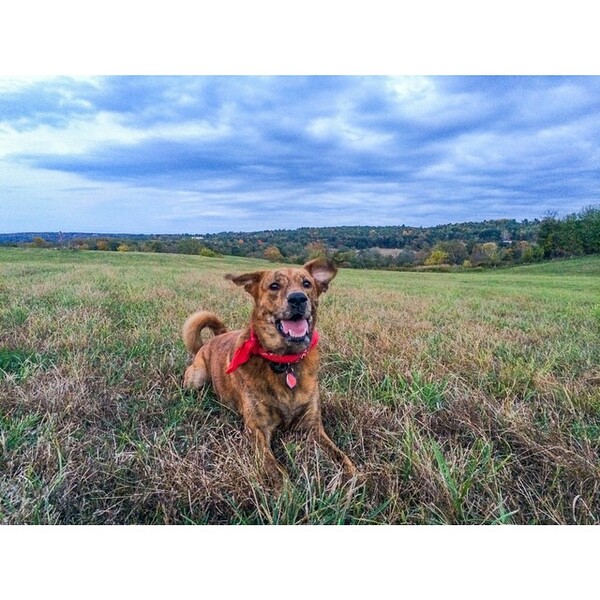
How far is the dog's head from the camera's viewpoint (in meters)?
2.49

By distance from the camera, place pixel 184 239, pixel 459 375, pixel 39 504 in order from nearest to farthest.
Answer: pixel 39 504 → pixel 459 375 → pixel 184 239

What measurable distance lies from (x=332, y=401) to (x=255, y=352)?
530 millimetres

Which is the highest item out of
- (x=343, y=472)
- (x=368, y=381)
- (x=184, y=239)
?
(x=184, y=239)

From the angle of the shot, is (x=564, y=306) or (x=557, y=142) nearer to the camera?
(x=557, y=142)

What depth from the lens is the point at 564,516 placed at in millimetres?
2057

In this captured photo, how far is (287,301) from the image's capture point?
2.48 meters

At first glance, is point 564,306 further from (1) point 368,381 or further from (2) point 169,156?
(2) point 169,156

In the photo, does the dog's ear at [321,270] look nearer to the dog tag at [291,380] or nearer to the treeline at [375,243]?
the treeline at [375,243]

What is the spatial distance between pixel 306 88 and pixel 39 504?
2444mm

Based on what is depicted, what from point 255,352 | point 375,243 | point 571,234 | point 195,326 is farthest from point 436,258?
point 195,326

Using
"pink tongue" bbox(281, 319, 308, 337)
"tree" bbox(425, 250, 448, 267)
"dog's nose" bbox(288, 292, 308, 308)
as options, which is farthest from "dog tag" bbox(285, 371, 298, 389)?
"tree" bbox(425, 250, 448, 267)

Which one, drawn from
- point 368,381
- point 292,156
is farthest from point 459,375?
point 292,156

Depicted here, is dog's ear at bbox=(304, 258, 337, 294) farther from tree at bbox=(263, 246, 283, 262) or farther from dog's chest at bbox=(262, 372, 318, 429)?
dog's chest at bbox=(262, 372, 318, 429)

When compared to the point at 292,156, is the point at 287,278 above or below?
below
